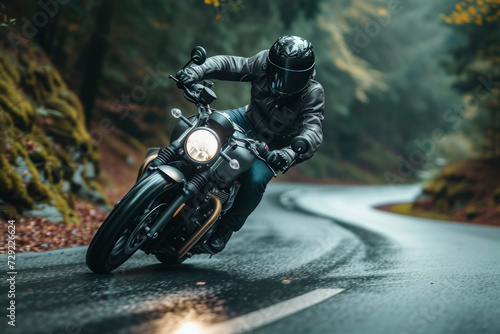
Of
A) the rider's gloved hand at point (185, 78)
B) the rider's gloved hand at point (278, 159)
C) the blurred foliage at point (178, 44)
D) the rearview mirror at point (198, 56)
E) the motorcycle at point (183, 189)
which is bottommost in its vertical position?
the motorcycle at point (183, 189)

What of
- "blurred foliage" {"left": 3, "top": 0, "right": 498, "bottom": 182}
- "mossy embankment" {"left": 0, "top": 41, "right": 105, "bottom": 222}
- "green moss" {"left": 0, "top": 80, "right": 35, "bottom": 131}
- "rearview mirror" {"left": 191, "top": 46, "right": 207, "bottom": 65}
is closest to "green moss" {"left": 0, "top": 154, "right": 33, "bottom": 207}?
"mossy embankment" {"left": 0, "top": 41, "right": 105, "bottom": 222}

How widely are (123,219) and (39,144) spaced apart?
456 centimetres

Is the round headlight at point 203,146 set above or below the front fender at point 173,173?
above

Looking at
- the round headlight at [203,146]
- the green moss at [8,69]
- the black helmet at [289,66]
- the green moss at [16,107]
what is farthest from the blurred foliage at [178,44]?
the round headlight at [203,146]

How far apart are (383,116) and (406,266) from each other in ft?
140

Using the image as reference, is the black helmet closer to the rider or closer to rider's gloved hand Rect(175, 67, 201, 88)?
the rider

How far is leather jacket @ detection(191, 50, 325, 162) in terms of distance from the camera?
15.4 feet

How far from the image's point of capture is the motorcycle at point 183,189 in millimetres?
3850

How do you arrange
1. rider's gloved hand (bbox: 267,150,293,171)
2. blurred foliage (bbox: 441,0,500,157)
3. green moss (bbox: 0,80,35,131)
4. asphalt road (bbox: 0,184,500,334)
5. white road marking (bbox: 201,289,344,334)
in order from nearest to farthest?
white road marking (bbox: 201,289,344,334), asphalt road (bbox: 0,184,500,334), rider's gloved hand (bbox: 267,150,293,171), green moss (bbox: 0,80,35,131), blurred foliage (bbox: 441,0,500,157)

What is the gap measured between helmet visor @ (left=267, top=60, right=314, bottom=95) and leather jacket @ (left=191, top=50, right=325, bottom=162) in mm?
117

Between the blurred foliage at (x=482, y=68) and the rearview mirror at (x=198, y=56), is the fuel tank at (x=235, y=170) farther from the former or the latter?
the blurred foliage at (x=482, y=68)

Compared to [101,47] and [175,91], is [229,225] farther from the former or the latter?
[175,91]

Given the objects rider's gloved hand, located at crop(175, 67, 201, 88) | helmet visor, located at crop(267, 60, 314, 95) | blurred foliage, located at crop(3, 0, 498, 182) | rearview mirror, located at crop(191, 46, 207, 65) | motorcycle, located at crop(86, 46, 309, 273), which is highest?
blurred foliage, located at crop(3, 0, 498, 182)

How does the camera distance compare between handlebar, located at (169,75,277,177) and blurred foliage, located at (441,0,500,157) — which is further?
blurred foliage, located at (441,0,500,157)
